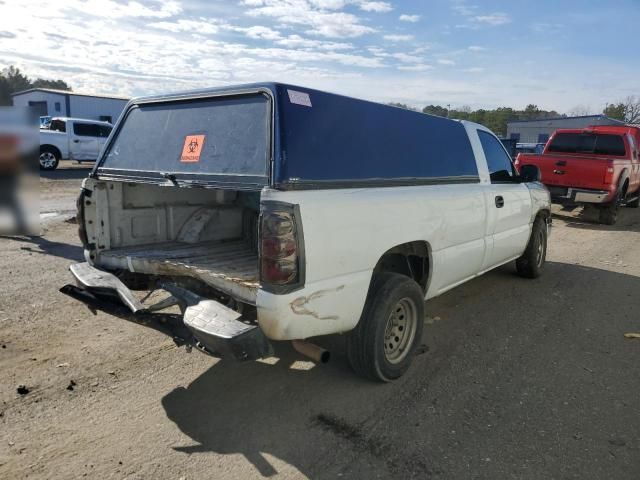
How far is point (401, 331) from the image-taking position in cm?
393

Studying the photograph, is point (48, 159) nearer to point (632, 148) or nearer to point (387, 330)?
point (387, 330)

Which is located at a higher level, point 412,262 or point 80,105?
point 80,105

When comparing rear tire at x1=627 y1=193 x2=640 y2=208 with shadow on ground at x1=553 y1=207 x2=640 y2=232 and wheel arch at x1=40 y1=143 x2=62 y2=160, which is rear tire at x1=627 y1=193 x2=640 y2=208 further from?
wheel arch at x1=40 y1=143 x2=62 y2=160

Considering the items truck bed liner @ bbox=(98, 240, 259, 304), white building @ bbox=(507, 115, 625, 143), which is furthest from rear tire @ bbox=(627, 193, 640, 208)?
white building @ bbox=(507, 115, 625, 143)

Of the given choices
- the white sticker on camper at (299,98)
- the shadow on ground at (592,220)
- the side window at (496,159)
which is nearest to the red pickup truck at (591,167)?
the shadow on ground at (592,220)

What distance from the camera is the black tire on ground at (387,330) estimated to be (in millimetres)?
3479

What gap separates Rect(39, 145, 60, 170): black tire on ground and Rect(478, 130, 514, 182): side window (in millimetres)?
17998

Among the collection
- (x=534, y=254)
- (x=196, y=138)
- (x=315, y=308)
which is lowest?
(x=534, y=254)

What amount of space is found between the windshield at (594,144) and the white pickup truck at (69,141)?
16.6 meters

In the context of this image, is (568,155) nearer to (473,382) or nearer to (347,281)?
(473,382)

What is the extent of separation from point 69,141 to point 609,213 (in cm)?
1864

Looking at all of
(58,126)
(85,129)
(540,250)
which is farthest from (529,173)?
(58,126)

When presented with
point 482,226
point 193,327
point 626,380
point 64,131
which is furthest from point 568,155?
point 64,131

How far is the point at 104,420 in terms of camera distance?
10.4ft
